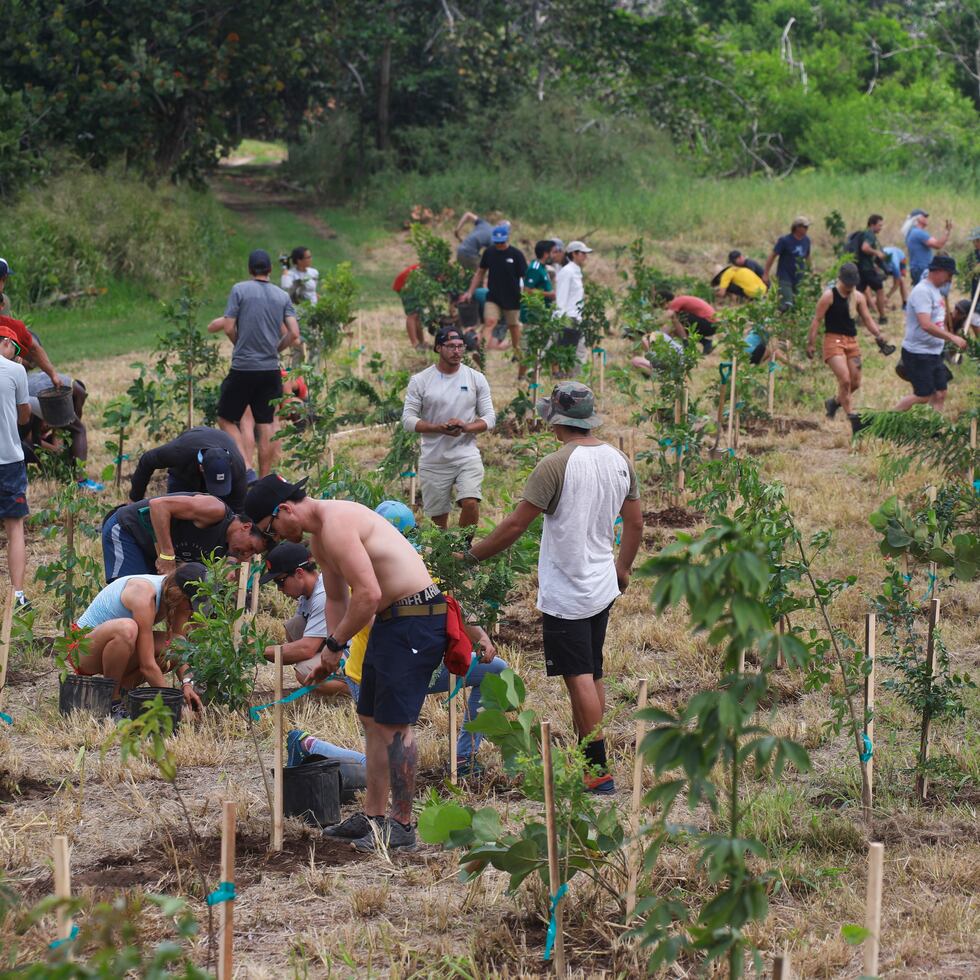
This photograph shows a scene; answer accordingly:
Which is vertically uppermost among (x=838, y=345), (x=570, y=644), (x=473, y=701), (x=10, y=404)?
(x=10, y=404)

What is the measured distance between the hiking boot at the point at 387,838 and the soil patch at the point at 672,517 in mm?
5190

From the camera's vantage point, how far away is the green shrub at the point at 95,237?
20766mm

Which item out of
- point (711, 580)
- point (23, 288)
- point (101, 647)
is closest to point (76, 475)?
point (101, 647)

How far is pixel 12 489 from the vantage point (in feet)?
27.5

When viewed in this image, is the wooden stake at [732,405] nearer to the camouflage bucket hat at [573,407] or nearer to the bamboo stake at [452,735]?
the camouflage bucket hat at [573,407]

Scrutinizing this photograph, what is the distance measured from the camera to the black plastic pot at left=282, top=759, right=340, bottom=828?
5.91 m

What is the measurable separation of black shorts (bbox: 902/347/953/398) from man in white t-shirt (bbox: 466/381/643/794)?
257 inches

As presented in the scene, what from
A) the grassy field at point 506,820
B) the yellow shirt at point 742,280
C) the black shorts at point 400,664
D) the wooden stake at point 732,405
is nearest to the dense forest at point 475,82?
the yellow shirt at point 742,280

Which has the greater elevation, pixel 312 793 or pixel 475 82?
pixel 475 82

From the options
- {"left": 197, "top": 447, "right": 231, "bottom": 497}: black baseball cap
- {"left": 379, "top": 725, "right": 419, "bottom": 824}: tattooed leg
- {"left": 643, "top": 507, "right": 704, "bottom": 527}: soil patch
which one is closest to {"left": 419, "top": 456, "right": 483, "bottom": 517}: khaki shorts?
{"left": 197, "top": 447, "right": 231, "bottom": 497}: black baseball cap

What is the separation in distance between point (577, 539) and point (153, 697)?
7.55 ft

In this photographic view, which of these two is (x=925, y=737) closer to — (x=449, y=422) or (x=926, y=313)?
(x=449, y=422)

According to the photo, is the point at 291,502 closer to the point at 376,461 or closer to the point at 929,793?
the point at 929,793

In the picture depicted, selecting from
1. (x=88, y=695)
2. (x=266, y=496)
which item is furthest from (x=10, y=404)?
(x=266, y=496)
